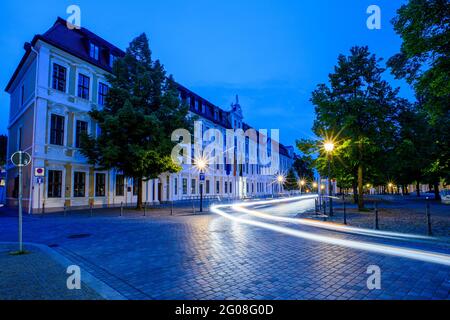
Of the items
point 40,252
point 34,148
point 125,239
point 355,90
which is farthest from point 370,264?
point 34,148

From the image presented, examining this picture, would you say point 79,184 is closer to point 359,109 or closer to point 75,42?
point 75,42

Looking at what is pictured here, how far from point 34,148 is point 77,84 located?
22.8 feet

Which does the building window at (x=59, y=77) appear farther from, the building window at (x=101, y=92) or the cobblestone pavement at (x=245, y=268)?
the cobblestone pavement at (x=245, y=268)

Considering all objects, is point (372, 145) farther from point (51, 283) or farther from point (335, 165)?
point (51, 283)

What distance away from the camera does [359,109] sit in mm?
18938

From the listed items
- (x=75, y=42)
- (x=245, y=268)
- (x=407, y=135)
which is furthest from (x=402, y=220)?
(x=75, y=42)

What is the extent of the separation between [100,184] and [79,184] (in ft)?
7.10

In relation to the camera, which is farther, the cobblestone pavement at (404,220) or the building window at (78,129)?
the building window at (78,129)

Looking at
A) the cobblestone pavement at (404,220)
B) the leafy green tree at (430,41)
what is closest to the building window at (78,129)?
the cobblestone pavement at (404,220)

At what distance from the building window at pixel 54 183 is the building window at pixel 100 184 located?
11.4 ft

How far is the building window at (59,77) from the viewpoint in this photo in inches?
887

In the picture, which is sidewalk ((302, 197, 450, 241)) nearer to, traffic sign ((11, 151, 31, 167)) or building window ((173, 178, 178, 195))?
traffic sign ((11, 151, 31, 167))

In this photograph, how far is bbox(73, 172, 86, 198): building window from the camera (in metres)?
23.6

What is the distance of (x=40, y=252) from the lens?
303 inches
